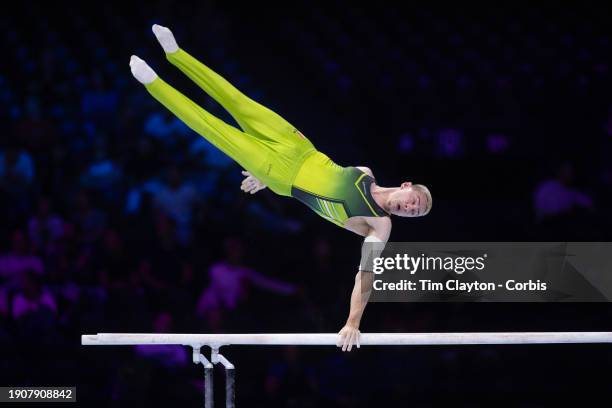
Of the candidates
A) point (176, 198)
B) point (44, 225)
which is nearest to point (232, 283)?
point (176, 198)

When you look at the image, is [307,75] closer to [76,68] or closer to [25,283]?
[76,68]

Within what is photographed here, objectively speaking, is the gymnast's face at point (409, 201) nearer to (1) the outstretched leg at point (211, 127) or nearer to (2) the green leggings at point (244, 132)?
(2) the green leggings at point (244, 132)

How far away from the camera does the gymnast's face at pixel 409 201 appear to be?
15.9ft

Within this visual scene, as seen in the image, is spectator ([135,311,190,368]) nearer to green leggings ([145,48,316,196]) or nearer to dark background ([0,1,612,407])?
dark background ([0,1,612,407])

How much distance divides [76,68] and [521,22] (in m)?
5.49

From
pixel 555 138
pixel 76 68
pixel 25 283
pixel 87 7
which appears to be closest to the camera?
pixel 25 283

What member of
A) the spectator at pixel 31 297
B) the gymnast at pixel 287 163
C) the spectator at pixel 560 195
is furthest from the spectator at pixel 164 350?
the spectator at pixel 560 195

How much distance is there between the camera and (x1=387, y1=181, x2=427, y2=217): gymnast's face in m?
4.86

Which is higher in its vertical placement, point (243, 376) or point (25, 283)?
point (25, 283)

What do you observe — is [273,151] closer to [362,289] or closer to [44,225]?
[362,289]

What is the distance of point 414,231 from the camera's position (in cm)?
777

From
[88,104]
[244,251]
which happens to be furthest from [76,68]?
[244,251]

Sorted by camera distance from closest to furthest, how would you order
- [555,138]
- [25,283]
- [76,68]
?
[25,283] < [555,138] < [76,68]

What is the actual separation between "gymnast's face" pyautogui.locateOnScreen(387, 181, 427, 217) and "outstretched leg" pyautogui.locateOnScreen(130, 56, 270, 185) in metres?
0.90
